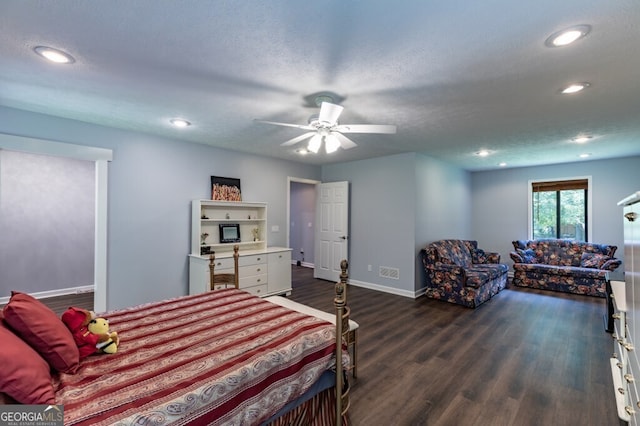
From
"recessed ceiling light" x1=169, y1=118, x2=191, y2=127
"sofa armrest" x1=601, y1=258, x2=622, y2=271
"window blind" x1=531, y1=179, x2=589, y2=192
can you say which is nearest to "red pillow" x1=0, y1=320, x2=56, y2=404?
"recessed ceiling light" x1=169, y1=118, x2=191, y2=127

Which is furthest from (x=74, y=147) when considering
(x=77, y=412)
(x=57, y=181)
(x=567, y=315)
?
(x=567, y=315)

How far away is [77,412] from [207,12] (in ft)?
6.33

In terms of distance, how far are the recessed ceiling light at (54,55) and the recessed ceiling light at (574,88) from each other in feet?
12.7

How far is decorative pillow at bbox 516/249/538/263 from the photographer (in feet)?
19.3

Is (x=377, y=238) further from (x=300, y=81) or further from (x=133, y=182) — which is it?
(x=133, y=182)

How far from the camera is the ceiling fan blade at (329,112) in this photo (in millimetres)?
2320

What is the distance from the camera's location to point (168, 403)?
3.81 feet

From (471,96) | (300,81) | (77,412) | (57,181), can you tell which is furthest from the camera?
(57,181)

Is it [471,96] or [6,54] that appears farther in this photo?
[471,96]

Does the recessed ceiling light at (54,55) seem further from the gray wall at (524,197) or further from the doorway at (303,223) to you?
the gray wall at (524,197)

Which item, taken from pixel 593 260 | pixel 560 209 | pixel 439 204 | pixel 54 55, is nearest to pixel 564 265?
pixel 593 260

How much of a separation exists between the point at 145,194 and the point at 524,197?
24.2ft

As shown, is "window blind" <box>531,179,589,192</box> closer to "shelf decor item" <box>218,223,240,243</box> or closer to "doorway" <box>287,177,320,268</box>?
"doorway" <box>287,177,320,268</box>

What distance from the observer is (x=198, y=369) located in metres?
1.38
